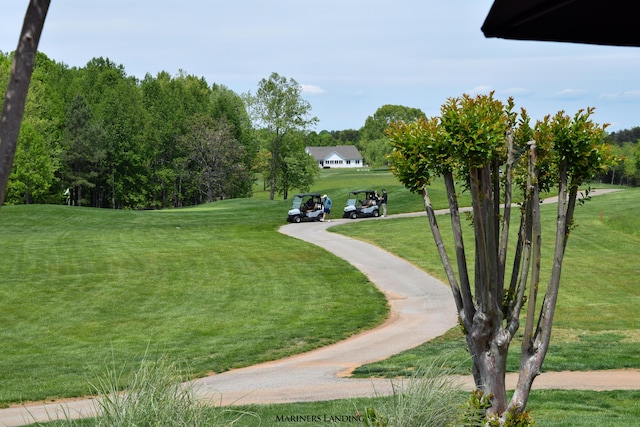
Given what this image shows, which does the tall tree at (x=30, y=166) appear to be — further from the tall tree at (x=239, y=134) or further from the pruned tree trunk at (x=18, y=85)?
the pruned tree trunk at (x=18, y=85)

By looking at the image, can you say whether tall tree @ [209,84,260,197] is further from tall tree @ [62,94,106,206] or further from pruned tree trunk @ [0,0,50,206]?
pruned tree trunk @ [0,0,50,206]

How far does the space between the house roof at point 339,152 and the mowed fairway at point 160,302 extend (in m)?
113

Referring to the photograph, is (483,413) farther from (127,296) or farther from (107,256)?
(107,256)

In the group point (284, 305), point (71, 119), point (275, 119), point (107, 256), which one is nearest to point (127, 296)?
point (284, 305)

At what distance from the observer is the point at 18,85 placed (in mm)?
4594

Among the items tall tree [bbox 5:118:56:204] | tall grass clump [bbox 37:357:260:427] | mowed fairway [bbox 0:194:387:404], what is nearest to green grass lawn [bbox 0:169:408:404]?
mowed fairway [bbox 0:194:387:404]

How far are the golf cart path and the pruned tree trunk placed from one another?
2.99 m

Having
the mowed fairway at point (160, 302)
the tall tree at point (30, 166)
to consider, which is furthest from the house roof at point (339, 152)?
the mowed fairway at point (160, 302)

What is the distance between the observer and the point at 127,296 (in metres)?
22.8

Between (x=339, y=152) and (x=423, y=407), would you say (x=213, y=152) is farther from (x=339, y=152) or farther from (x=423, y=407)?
(x=339, y=152)

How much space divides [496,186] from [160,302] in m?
15.6

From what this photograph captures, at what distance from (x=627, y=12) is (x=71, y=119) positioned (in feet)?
229

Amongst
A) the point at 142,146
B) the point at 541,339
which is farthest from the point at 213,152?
the point at 541,339

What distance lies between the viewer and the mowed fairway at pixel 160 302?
50.0 feet
